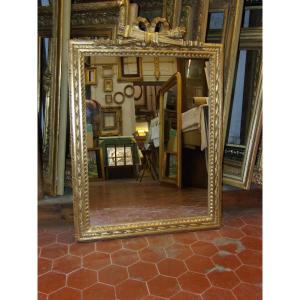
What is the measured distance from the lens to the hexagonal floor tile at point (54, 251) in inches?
77.7

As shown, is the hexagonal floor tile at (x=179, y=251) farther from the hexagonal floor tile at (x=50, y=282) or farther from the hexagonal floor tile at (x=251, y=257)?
A: the hexagonal floor tile at (x=50, y=282)

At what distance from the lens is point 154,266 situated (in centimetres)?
180

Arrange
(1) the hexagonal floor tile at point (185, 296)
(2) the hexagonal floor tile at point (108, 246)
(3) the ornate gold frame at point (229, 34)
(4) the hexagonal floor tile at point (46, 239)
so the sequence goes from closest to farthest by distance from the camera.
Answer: (1) the hexagonal floor tile at point (185, 296)
(2) the hexagonal floor tile at point (108, 246)
(4) the hexagonal floor tile at point (46, 239)
(3) the ornate gold frame at point (229, 34)

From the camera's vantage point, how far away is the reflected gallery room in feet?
6.64

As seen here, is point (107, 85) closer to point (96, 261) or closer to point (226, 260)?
point (96, 261)

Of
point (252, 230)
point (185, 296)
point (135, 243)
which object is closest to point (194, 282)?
point (185, 296)

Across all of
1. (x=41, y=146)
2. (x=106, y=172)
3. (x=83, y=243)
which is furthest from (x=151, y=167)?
(x=41, y=146)

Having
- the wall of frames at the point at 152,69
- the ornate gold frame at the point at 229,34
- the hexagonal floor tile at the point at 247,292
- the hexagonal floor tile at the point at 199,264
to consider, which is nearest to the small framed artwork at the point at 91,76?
the wall of frames at the point at 152,69

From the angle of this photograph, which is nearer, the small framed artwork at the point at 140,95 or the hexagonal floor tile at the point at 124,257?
the hexagonal floor tile at the point at 124,257

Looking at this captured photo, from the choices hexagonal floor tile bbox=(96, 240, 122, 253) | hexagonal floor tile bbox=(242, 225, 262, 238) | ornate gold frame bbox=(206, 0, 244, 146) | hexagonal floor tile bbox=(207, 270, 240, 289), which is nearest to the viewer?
hexagonal floor tile bbox=(207, 270, 240, 289)

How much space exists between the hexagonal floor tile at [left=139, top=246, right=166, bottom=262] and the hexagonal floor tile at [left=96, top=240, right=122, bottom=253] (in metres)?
0.19

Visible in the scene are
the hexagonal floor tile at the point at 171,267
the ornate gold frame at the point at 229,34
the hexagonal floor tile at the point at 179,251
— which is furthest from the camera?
the ornate gold frame at the point at 229,34

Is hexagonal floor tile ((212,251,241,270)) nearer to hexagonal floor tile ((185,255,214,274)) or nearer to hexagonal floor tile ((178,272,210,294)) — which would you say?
hexagonal floor tile ((185,255,214,274))

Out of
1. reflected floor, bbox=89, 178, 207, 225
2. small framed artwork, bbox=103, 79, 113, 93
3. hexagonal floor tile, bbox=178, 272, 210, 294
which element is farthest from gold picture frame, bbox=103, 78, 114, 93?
hexagonal floor tile, bbox=178, 272, 210, 294
